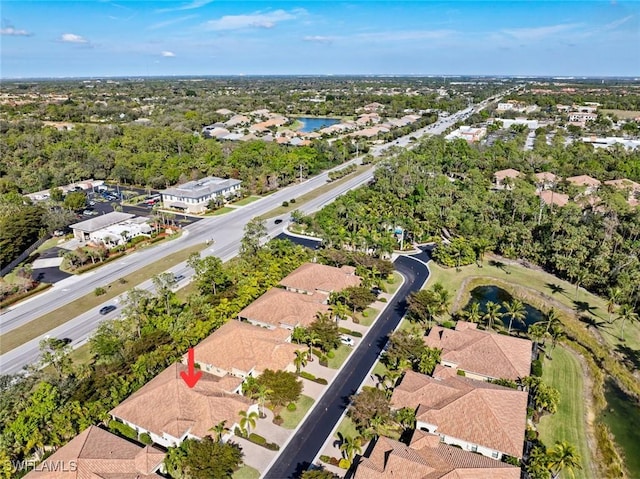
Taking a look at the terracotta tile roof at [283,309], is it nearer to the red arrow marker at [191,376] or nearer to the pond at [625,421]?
the red arrow marker at [191,376]

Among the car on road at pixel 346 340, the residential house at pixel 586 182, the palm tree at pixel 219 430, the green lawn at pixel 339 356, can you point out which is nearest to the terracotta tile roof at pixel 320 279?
the car on road at pixel 346 340

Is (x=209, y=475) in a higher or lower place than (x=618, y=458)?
higher

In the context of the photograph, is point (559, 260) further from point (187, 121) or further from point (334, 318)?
point (187, 121)

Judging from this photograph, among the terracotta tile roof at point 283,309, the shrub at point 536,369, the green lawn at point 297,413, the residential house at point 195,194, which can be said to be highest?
the residential house at point 195,194

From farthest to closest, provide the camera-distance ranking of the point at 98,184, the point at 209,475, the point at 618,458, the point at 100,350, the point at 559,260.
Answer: the point at 98,184
the point at 559,260
the point at 100,350
the point at 618,458
the point at 209,475

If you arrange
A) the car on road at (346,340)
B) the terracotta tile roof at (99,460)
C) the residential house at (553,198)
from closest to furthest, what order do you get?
the terracotta tile roof at (99,460) < the car on road at (346,340) < the residential house at (553,198)

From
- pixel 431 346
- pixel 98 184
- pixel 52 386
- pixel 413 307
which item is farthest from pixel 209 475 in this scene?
pixel 98 184
